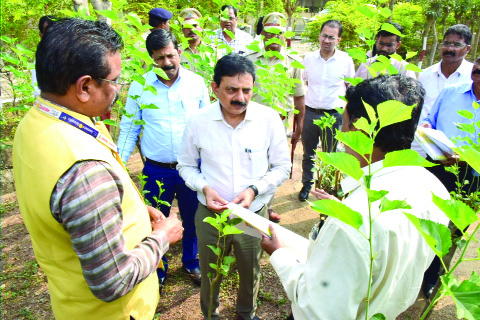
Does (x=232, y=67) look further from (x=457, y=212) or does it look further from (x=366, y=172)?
(x=457, y=212)

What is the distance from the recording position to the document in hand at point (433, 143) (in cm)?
245

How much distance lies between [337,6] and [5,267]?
39.8 feet

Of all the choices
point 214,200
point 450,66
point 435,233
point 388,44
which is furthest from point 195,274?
point 450,66

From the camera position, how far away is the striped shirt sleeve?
1.13 metres

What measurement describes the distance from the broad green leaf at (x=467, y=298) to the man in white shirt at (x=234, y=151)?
159 centimetres

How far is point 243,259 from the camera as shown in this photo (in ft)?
7.98

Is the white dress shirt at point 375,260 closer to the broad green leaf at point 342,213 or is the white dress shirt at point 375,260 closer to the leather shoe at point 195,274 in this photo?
the broad green leaf at point 342,213

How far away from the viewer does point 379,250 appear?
1.08 m

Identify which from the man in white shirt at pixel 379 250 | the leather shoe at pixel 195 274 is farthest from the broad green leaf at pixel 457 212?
the leather shoe at pixel 195 274

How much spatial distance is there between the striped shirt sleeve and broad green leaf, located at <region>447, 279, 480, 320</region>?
3.57 ft

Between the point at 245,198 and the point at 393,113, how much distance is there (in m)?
1.54

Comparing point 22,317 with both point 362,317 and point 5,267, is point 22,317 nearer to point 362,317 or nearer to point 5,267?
point 5,267

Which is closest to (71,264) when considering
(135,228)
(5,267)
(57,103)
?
(135,228)

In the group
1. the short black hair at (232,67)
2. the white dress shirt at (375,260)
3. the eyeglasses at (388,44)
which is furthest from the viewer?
the eyeglasses at (388,44)
